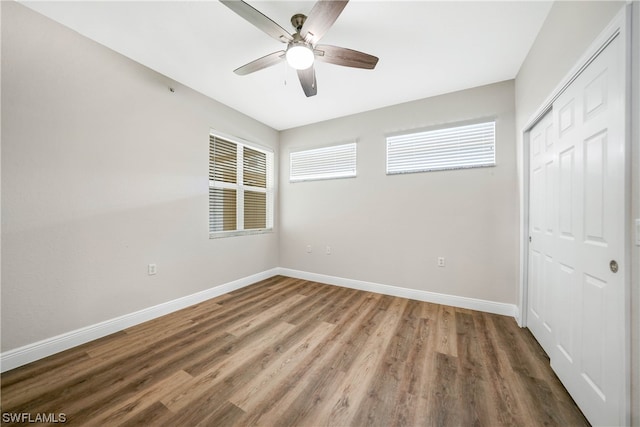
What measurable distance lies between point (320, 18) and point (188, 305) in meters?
3.21

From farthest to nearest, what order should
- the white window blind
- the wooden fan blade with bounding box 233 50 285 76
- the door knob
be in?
the white window blind → the wooden fan blade with bounding box 233 50 285 76 → the door knob

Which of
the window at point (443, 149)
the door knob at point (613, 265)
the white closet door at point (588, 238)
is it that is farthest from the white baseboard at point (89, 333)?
the door knob at point (613, 265)

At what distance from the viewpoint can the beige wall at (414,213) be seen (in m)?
2.59

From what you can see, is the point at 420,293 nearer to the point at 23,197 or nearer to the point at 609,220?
the point at 609,220

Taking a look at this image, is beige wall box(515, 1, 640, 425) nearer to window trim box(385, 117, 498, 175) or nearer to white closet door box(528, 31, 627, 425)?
white closet door box(528, 31, 627, 425)

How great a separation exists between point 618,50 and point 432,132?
6.46ft

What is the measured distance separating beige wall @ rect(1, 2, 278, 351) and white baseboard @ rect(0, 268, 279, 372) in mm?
55

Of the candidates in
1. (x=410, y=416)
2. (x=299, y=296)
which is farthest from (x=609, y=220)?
(x=299, y=296)

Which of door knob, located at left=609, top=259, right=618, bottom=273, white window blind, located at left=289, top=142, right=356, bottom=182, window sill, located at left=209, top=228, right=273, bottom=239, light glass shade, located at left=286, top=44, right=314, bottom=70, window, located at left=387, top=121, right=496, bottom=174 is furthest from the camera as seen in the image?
white window blind, located at left=289, top=142, right=356, bottom=182

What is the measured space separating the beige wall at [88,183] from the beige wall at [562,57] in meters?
3.50

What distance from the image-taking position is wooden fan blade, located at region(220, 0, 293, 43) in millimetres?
1323

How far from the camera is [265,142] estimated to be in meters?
3.93

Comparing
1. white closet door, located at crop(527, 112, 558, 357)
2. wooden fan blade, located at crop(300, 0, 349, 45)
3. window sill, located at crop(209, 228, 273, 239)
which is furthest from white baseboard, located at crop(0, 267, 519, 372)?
wooden fan blade, located at crop(300, 0, 349, 45)

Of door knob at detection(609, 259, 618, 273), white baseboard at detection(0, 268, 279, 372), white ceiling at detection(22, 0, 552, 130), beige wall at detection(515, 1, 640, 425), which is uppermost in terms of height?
white ceiling at detection(22, 0, 552, 130)
